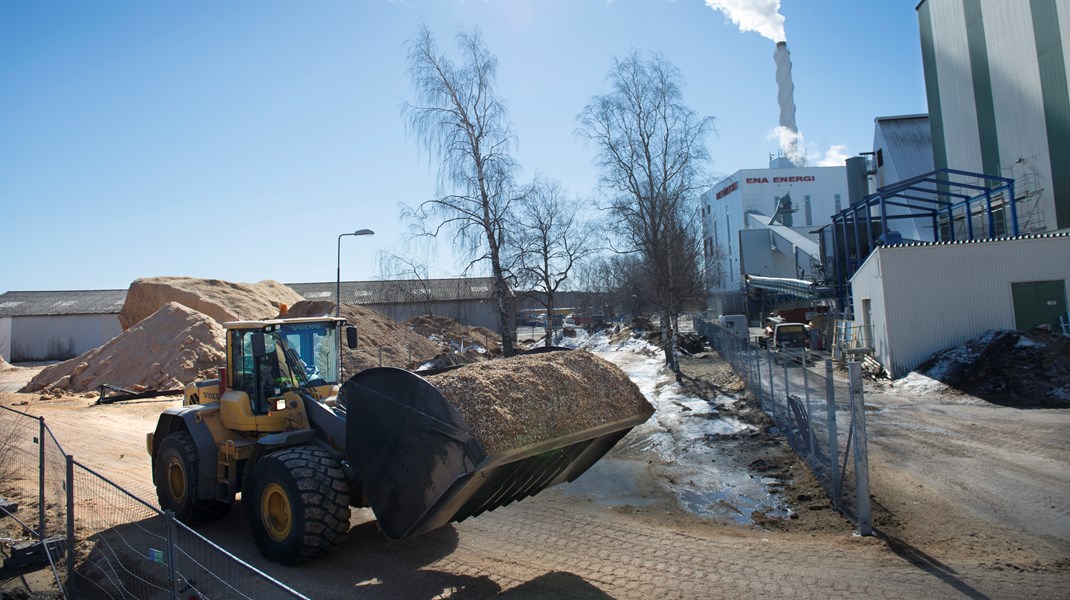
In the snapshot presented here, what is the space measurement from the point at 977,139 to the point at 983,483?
25.3 meters

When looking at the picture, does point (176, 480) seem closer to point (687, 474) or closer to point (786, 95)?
point (687, 474)

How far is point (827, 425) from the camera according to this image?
8078 mm

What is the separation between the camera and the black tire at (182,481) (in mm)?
7324

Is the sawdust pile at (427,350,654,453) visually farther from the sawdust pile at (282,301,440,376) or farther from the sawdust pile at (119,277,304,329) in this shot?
the sawdust pile at (119,277,304,329)

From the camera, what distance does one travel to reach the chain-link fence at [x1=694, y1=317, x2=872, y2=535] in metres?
6.77

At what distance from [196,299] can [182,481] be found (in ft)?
88.8

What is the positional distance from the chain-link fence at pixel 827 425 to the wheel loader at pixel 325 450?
2.48m

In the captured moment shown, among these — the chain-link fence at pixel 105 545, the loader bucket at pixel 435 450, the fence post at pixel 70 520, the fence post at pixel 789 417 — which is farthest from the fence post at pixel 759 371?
the fence post at pixel 70 520

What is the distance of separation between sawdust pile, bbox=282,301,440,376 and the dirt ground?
1505cm

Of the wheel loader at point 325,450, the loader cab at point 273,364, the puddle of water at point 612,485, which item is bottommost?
the puddle of water at point 612,485

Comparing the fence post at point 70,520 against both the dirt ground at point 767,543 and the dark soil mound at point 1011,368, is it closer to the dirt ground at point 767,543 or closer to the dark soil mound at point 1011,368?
the dirt ground at point 767,543

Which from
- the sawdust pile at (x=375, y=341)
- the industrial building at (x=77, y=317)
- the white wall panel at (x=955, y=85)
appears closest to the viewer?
the sawdust pile at (x=375, y=341)

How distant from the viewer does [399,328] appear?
32094mm

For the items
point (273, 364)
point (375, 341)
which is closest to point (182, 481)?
point (273, 364)
